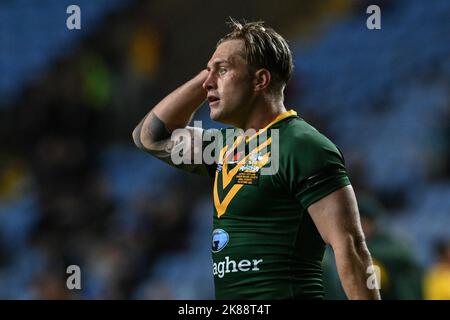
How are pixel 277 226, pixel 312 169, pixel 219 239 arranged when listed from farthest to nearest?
1. pixel 219 239
2. pixel 277 226
3. pixel 312 169

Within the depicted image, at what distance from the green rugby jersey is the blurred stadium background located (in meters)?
5.46

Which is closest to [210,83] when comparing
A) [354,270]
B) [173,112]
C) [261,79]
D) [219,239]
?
[261,79]

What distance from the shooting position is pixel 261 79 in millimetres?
3498

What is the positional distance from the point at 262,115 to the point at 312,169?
484mm

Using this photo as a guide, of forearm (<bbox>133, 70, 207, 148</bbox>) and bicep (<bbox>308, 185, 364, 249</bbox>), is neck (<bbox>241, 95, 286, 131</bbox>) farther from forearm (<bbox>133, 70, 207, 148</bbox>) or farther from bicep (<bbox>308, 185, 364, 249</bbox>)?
bicep (<bbox>308, 185, 364, 249</bbox>)

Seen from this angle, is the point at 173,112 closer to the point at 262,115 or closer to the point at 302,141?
the point at 262,115

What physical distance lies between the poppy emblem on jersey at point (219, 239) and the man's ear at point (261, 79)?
0.60 metres

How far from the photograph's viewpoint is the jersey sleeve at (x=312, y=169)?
306cm

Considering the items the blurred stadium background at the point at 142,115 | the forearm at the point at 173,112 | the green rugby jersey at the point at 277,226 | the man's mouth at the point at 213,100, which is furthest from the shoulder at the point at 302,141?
the blurred stadium background at the point at 142,115

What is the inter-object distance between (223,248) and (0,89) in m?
8.86

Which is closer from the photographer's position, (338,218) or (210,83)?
(338,218)

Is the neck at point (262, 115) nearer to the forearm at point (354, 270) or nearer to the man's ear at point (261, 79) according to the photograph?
the man's ear at point (261, 79)

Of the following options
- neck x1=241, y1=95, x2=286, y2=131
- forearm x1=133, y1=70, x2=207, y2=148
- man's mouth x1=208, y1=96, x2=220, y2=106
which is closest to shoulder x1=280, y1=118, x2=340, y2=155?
neck x1=241, y1=95, x2=286, y2=131

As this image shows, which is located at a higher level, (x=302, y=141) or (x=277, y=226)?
(x=302, y=141)
